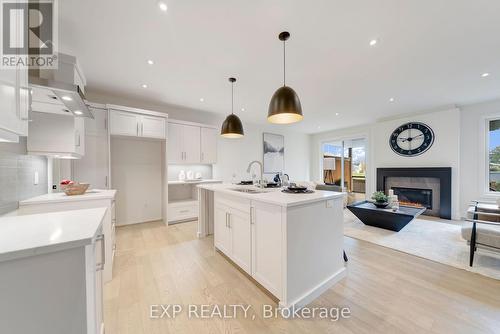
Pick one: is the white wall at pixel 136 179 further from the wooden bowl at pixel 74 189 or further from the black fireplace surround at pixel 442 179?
the black fireplace surround at pixel 442 179

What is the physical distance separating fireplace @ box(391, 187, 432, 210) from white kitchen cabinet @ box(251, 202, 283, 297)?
509 centimetres

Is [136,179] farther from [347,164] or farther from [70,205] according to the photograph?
[347,164]

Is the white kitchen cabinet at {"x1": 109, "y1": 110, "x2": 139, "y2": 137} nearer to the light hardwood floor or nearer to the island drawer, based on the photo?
the light hardwood floor

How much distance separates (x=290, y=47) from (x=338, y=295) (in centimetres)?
278

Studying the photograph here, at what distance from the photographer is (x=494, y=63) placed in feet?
8.59

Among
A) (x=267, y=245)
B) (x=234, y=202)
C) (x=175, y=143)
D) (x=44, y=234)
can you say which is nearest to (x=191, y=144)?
(x=175, y=143)

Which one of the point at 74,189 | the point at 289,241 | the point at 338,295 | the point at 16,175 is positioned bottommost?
the point at 338,295

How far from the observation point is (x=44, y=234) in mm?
881

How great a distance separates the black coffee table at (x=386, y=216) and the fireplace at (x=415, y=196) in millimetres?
1833

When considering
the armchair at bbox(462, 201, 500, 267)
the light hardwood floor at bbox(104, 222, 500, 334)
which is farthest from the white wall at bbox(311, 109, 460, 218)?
the light hardwood floor at bbox(104, 222, 500, 334)

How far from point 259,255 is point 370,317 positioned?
1.04 meters

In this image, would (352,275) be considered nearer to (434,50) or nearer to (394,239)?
(394,239)

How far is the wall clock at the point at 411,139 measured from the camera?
4.77 metres

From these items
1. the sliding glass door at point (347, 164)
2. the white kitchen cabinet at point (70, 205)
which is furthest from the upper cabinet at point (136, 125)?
the sliding glass door at point (347, 164)
